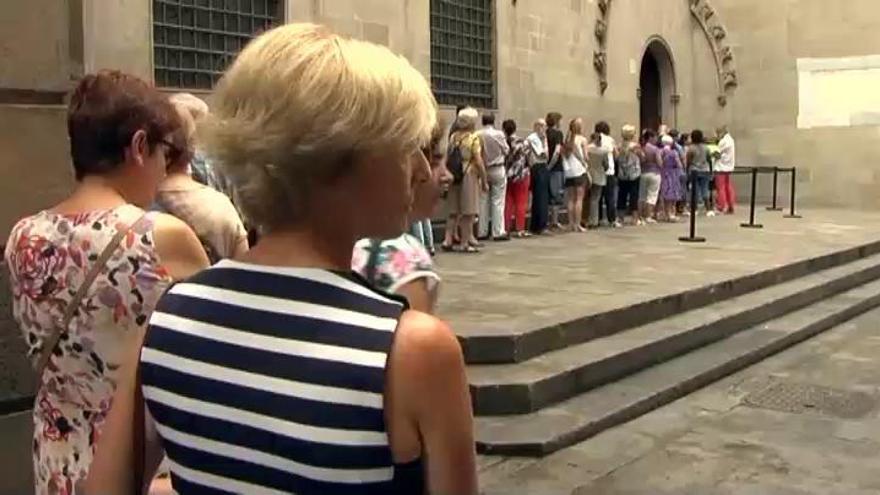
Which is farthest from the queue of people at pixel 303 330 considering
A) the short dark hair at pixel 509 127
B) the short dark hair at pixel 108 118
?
the short dark hair at pixel 509 127

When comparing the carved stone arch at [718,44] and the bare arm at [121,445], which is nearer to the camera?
the bare arm at [121,445]

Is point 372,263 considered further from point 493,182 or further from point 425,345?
point 493,182

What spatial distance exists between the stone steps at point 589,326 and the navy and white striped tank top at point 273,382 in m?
4.98

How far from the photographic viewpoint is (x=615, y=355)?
692 cm

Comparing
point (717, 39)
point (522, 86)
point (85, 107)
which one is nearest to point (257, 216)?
point (85, 107)

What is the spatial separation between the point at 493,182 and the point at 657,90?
10467mm

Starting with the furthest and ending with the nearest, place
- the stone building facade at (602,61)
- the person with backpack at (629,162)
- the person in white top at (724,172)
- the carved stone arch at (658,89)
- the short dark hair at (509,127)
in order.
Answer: the carved stone arch at (658,89) < the person in white top at (724,172) < the person with backpack at (629,162) < the short dark hair at (509,127) < the stone building facade at (602,61)

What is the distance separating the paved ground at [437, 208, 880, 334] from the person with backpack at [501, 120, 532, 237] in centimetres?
50

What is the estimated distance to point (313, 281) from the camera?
1.42 meters

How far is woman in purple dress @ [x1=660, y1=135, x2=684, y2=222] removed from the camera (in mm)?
17375

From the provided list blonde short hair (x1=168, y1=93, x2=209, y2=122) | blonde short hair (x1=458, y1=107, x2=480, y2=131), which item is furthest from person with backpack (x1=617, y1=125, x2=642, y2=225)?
blonde short hair (x1=168, y1=93, x2=209, y2=122)

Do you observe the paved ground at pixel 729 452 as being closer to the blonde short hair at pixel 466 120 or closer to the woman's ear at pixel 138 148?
the woman's ear at pixel 138 148

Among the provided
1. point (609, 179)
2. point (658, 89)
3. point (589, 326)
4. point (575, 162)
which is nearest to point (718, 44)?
point (658, 89)

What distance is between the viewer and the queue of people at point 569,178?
1273 centimetres
